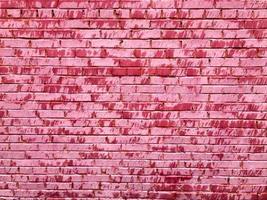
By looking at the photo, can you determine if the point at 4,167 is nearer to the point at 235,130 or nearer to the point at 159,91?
the point at 159,91

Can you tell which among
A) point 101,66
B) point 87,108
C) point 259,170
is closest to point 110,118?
point 87,108

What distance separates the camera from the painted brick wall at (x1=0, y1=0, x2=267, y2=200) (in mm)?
2977

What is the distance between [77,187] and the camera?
3.42m

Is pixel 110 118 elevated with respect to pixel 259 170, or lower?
elevated

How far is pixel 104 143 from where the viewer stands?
329 centimetres

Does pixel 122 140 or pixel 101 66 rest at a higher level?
pixel 101 66

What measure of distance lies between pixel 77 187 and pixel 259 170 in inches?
62.1

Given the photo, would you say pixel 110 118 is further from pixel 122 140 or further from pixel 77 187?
pixel 77 187

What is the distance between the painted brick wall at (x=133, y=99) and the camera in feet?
9.77

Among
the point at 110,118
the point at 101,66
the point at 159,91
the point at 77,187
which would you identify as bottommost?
the point at 77,187

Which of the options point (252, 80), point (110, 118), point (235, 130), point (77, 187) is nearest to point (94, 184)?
point (77, 187)

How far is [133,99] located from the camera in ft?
10.4

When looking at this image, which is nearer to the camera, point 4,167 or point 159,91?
point 159,91

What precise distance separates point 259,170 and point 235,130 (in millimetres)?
439
